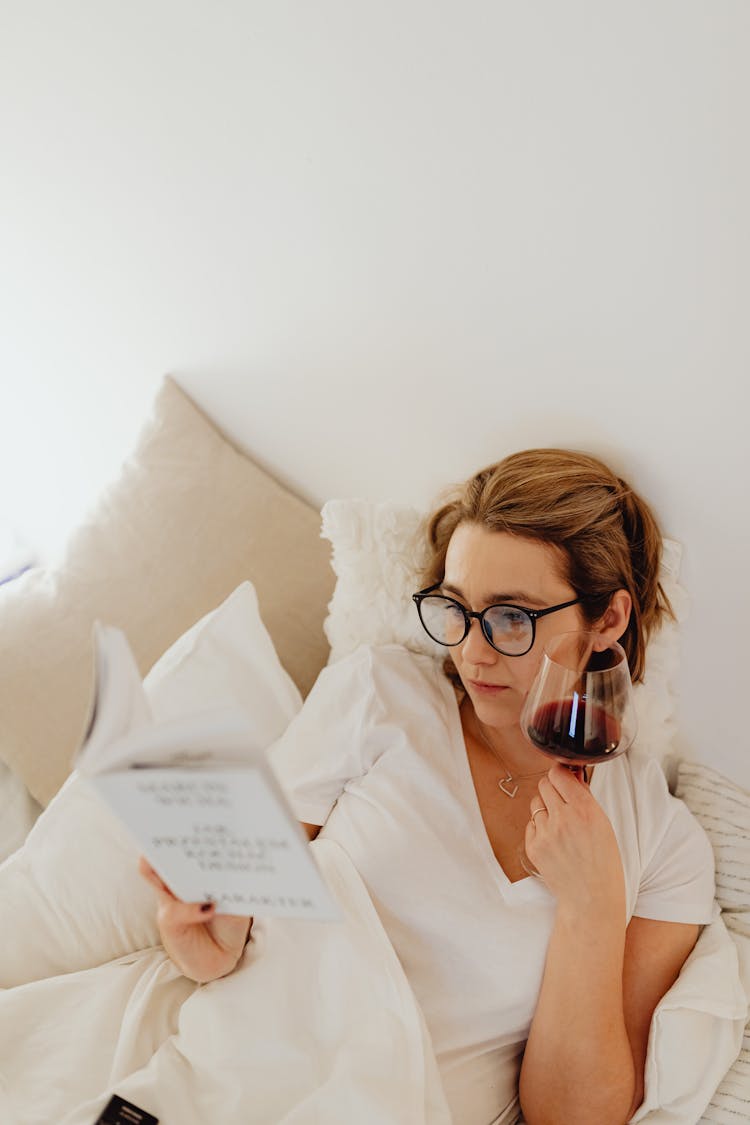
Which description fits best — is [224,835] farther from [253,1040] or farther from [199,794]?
[253,1040]

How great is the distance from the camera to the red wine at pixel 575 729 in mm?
1040

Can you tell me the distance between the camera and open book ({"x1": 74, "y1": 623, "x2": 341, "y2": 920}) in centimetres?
73

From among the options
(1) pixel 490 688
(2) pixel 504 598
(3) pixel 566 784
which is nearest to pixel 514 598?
(2) pixel 504 598

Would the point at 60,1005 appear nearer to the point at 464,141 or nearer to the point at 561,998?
the point at 561,998

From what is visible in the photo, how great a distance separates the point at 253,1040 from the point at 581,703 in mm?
531

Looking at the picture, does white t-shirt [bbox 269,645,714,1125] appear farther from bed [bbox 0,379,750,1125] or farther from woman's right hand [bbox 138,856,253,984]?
woman's right hand [bbox 138,856,253,984]

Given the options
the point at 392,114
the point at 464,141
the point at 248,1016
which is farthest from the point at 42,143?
the point at 248,1016

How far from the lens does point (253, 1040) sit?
1.07 meters

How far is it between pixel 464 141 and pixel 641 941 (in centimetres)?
111

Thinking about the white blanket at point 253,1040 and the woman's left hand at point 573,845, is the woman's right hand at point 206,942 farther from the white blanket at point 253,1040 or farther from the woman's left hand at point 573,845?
the woman's left hand at point 573,845

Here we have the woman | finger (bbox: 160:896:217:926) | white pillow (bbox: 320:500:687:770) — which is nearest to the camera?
finger (bbox: 160:896:217:926)

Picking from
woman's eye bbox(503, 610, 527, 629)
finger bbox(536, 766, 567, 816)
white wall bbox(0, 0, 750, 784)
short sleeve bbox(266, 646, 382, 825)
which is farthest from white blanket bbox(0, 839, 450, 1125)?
white wall bbox(0, 0, 750, 784)

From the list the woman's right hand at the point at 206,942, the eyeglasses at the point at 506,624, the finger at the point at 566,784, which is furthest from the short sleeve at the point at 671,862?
the woman's right hand at the point at 206,942

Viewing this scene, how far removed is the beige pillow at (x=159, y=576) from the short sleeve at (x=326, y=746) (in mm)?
254
